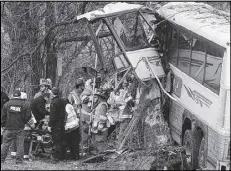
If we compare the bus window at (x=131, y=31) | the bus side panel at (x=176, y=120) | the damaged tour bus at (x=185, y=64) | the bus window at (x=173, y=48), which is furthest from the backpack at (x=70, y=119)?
the bus window at (x=173, y=48)

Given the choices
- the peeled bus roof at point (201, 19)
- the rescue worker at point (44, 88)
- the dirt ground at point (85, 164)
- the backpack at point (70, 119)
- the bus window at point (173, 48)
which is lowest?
the dirt ground at point (85, 164)

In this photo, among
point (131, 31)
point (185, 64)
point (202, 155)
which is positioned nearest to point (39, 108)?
point (131, 31)

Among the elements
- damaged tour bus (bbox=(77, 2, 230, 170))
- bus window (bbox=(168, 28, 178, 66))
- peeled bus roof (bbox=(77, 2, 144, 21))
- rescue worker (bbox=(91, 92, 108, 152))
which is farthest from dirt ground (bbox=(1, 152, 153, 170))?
peeled bus roof (bbox=(77, 2, 144, 21))

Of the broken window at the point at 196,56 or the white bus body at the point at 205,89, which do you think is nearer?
the white bus body at the point at 205,89

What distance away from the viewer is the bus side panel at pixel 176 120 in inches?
497

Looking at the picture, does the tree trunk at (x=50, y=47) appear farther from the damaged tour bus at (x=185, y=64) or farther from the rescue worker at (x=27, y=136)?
the rescue worker at (x=27, y=136)

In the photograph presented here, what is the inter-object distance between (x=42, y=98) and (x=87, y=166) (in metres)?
1.96

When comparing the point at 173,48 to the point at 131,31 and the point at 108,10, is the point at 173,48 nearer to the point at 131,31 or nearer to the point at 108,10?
the point at 131,31

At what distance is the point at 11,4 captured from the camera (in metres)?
17.9

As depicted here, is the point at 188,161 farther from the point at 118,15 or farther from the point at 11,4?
the point at 11,4

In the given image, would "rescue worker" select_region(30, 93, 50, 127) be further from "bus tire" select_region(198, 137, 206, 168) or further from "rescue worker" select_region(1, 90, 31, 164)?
"bus tire" select_region(198, 137, 206, 168)

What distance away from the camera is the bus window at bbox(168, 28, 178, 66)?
44.4 feet

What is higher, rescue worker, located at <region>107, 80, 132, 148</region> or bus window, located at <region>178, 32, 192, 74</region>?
bus window, located at <region>178, 32, 192, 74</region>

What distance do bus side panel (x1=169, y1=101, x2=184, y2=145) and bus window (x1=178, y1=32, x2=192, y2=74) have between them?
857 millimetres
